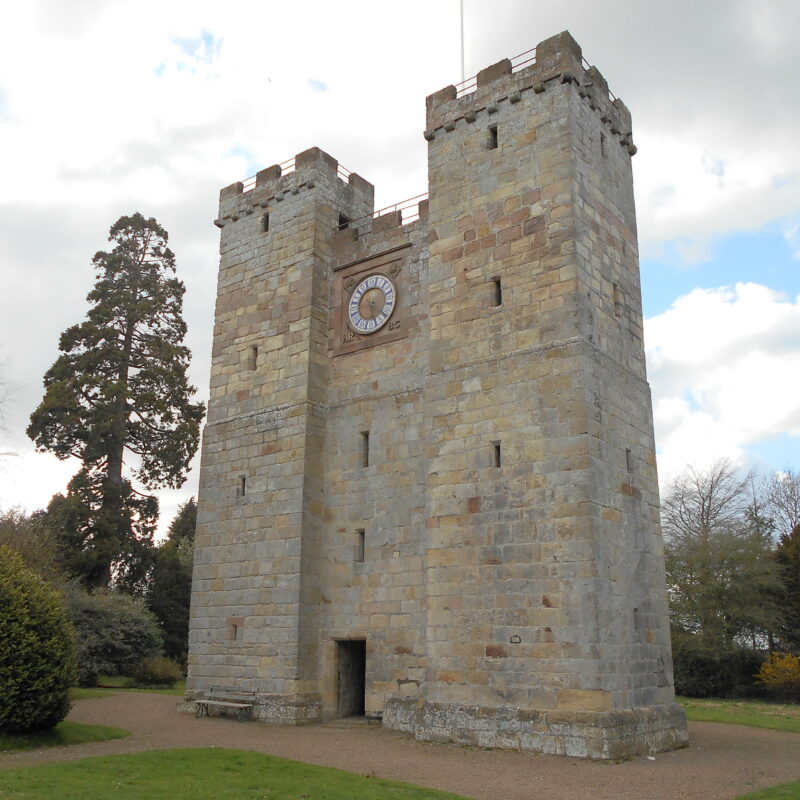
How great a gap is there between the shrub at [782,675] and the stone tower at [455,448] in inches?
452

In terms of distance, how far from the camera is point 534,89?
1379 cm

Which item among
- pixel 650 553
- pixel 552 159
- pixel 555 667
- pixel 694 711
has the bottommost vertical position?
pixel 694 711

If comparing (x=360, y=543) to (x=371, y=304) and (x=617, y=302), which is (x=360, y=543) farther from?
(x=617, y=302)

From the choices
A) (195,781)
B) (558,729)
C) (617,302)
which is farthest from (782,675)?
(195,781)

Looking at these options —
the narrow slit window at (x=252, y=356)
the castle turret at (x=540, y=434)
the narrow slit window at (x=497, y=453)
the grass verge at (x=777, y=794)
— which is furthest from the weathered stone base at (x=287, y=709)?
the grass verge at (x=777, y=794)

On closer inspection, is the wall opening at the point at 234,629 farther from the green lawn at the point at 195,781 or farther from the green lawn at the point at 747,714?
the green lawn at the point at 747,714

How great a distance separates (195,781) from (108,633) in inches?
542

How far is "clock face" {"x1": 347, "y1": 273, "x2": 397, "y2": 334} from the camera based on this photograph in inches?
616

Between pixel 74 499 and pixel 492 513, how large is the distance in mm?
16077

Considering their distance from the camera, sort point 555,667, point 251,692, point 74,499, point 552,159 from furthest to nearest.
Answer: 1. point 74,499
2. point 251,692
3. point 552,159
4. point 555,667

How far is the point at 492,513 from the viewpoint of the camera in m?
12.4

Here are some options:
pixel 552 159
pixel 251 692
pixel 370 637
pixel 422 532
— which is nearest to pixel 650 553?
pixel 422 532

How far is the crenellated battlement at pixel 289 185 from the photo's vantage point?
56.4 feet

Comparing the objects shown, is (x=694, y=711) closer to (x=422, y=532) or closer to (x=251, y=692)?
(x=422, y=532)
